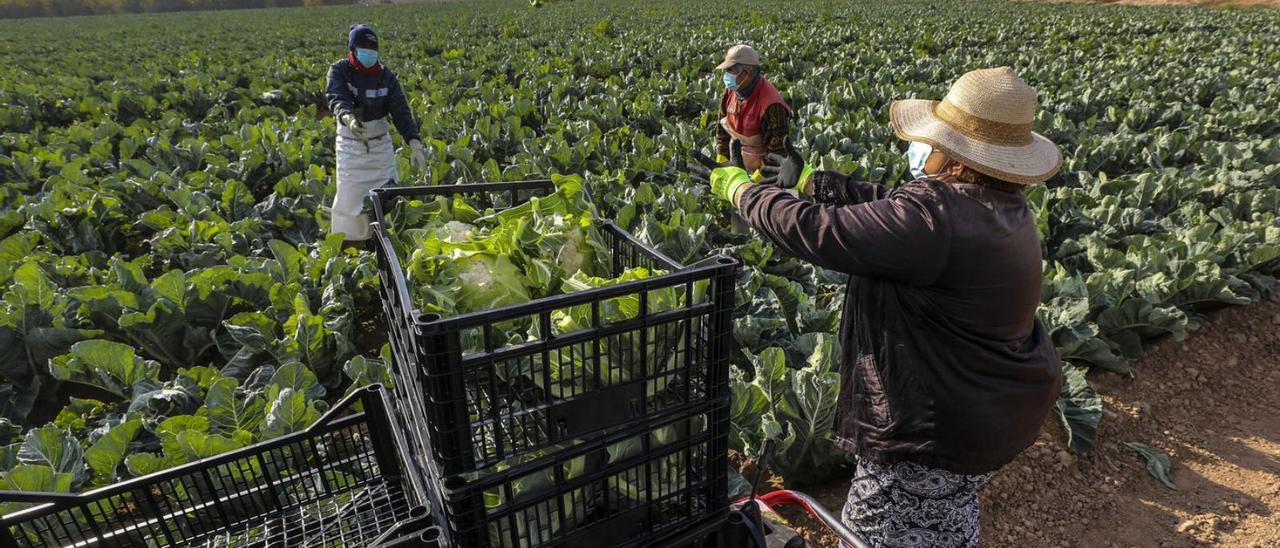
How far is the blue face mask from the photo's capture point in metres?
4.86

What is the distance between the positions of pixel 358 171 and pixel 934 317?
4907 mm

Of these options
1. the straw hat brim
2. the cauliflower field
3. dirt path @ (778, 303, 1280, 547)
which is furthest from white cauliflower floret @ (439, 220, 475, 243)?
dirt path @ (778, 303, 1280, 547)

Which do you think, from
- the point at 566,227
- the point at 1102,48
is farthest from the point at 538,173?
the point at 1102,48

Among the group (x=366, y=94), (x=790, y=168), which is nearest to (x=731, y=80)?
(x=790, y=168)

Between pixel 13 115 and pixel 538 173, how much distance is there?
10579 millimetres

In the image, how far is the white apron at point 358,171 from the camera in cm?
535

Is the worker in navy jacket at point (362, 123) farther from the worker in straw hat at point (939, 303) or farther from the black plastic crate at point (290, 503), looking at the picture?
the worker in straw hat at point (939, 303)

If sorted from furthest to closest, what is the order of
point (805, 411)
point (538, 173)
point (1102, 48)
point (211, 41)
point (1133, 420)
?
1. point (211, 41)
2. point (1102, 48)
3. point (538, 173)
4. point (1133, 420)
5. point (805, 411)

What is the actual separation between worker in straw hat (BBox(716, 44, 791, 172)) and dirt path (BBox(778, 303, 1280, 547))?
9.00 ft

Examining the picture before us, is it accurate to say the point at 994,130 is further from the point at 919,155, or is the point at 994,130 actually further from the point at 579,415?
the point at 579,415

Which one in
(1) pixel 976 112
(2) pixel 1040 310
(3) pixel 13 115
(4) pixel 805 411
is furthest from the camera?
(3) pixel 13 115

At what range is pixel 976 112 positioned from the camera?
174 cm

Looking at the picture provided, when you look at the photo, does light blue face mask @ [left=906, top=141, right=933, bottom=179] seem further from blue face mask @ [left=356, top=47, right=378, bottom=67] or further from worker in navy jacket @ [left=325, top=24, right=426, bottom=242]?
blue face mask @ [left=356, top=47, right=378, bottom=67]

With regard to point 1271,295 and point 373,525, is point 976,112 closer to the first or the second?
point 373,525
